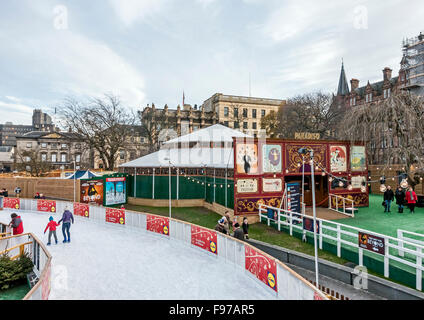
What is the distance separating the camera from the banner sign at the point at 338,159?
18.1 metres

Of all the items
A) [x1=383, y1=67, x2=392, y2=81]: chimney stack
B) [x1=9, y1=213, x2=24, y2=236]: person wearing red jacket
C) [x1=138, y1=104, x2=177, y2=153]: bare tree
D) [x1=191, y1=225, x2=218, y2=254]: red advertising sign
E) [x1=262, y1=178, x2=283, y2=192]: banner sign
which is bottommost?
[x1=191, y1=225, x2=218, y2=254]: red advertising sign

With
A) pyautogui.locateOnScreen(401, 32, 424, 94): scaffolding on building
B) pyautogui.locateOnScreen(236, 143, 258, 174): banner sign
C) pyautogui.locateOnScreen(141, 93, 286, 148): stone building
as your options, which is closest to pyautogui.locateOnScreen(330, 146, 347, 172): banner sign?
pyautogui.locateOnScreen(236, 143, 258, 174): banner sign

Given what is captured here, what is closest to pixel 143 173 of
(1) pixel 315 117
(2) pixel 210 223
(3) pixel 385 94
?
(2) pixel 210 223

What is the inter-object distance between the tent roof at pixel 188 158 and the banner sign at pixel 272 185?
16.6 feet

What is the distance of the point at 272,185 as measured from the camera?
655 inches

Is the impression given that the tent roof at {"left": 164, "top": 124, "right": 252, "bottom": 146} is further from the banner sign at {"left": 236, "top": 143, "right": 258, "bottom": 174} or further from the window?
the window

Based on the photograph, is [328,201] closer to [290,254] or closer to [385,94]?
[290,254]

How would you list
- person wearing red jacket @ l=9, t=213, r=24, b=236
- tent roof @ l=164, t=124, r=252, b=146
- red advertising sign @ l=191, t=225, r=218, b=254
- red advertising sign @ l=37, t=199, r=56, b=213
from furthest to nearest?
tent roof @ l=164, t=124, r=252, b=146 < red advertising sign @ l=37, t=199, r=56, b=213 < person wearing red jacket @ l=9, t=213, r=24, b=236 < red advertising sign @ l=191, t=225, r=218, b=254

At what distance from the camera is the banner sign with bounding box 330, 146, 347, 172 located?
18125 millimetres

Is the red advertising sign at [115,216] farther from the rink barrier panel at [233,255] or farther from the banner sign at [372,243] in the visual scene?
the banner sign at [372,243]

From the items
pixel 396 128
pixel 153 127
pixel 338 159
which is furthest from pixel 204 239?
pixel 153 127

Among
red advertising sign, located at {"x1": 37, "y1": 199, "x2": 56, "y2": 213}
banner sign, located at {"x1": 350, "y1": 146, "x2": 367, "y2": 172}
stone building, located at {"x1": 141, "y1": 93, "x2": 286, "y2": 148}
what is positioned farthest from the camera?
stone building, located at {"x1": 141, "y1": 93, "x2": 286, "y2": 148}

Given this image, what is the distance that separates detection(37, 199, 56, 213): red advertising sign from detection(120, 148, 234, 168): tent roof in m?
7.30
